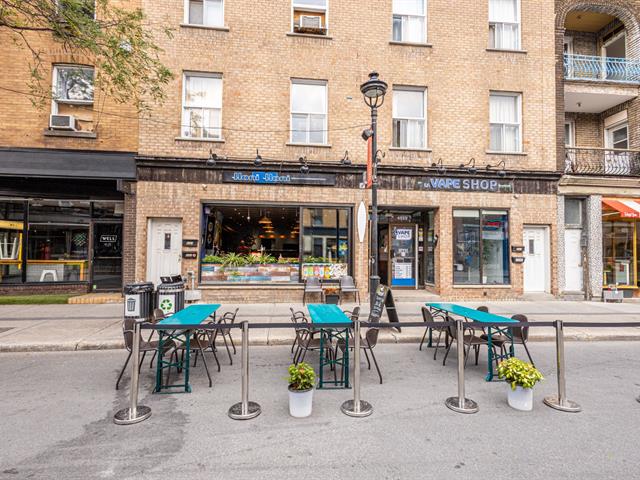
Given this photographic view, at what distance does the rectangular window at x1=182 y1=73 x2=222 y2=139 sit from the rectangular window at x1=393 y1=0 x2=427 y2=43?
254 inches

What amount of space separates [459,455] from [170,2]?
45.5 ft

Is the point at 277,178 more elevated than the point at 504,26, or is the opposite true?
the point at 504,26

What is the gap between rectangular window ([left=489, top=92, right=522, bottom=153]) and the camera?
1184cm

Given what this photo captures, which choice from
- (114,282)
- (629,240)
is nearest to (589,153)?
(629,240)

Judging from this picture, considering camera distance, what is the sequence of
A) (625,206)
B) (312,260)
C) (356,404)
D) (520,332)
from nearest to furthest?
(356,404) → (520,332) → (312,260) → (625,206)

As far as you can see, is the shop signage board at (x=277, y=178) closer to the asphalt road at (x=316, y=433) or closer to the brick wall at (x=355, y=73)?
the brick wall at (x=355, y=73)

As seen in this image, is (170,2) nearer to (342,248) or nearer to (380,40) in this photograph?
(380,40)

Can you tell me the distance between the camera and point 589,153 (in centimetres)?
1280

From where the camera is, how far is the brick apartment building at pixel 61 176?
10.3m

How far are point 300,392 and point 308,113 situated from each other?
9.53 m

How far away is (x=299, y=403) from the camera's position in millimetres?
3906

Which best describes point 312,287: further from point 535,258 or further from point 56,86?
point 56,86

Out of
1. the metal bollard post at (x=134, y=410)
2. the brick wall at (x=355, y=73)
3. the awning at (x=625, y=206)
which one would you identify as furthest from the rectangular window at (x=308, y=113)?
the awning at (x=625, y=206)

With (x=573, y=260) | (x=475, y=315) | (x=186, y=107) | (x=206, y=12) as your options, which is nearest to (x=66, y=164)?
(x=186, y=107)
